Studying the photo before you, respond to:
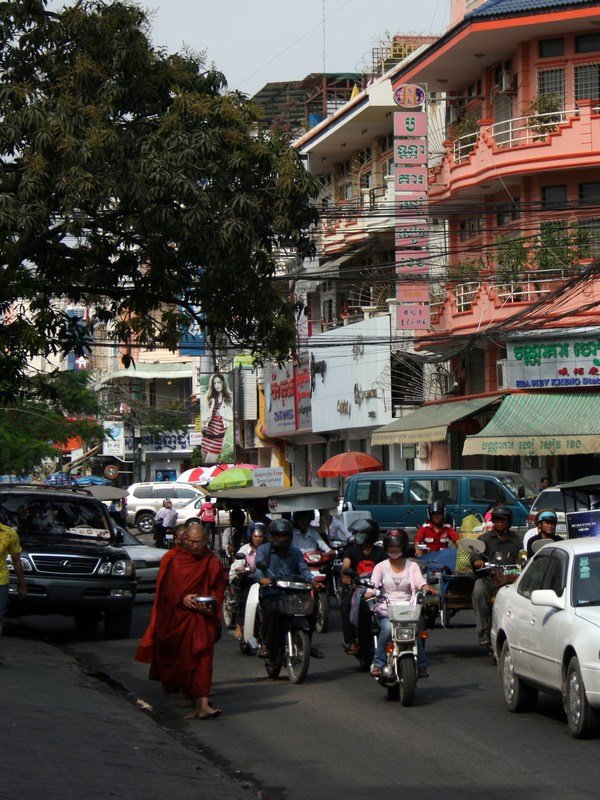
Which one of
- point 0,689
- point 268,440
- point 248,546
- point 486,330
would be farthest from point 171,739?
point 268,440

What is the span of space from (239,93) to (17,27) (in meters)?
3.38

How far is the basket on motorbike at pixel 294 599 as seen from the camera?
43.8ft

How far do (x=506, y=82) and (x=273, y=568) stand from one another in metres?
24.8

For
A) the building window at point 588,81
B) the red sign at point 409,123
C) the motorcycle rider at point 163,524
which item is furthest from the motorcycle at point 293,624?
the building window at point 588,81

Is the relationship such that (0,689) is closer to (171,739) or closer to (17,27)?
(171,739)

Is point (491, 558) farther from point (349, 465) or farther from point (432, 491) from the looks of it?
point (349, 465)

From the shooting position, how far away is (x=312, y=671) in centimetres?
1480

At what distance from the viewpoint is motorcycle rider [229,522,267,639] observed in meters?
16.6

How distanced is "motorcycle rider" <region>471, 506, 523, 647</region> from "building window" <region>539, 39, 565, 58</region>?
23.1 metres

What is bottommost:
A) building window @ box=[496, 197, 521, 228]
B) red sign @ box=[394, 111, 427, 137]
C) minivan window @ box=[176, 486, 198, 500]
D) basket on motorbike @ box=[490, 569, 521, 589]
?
basket on motorbike @ box=[490, 569, 521, 589]

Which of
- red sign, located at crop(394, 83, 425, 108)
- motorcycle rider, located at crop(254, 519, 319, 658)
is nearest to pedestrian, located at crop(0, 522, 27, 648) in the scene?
motorcycle rider, located at crop(254, 519, 319, 658)

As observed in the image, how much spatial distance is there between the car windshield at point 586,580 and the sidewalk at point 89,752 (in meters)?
3.06

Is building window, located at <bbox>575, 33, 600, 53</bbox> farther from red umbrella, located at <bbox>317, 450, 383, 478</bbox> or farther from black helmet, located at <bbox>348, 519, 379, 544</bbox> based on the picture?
black helmet, located at <bbox>348, 519, 379, 544</bbox>

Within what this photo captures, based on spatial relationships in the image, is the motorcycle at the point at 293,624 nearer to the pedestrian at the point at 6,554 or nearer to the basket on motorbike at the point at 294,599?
the basket on motorbike at the point at 294,599
